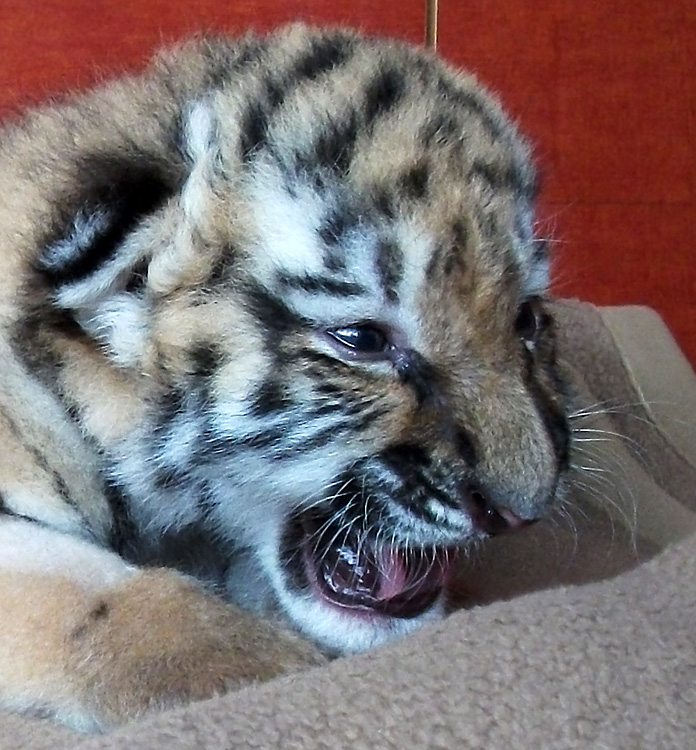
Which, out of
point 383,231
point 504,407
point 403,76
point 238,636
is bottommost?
point 238,636

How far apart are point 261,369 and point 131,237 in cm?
14

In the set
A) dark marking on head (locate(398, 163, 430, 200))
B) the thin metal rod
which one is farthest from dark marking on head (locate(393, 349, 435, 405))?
the thin metal rod

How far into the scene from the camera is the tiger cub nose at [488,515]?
2.40 ft

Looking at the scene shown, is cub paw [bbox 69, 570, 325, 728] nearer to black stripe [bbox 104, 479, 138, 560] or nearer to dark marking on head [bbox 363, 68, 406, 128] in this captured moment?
black stripe [bbox 104, 479, 138, 560]

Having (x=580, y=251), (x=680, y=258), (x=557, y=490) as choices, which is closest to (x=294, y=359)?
(x=557, y=490)

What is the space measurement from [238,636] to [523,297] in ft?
1.16

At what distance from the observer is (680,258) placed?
79.9 inches

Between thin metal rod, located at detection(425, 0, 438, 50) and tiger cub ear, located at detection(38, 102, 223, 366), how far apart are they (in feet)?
3.41

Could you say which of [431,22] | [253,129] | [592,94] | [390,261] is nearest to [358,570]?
[390,261]

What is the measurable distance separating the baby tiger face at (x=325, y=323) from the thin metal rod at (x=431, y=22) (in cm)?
97

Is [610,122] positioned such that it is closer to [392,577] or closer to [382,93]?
[382,93]

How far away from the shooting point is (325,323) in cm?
75

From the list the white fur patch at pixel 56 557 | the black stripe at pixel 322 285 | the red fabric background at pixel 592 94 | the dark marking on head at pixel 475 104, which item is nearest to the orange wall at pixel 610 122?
the red fabric background at pixel 592 94

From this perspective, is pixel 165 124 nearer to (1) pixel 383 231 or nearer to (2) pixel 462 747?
(1) pixel 383 231
